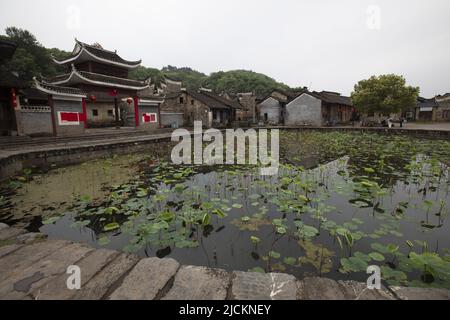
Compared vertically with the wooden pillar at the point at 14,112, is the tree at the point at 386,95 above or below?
above

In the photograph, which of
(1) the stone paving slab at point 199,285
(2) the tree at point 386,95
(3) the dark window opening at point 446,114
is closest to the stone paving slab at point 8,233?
(1) the stone paving slab at point 199,285

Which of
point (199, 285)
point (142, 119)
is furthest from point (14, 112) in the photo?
point (199, 285)

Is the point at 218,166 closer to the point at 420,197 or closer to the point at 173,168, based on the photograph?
the point at 173,168

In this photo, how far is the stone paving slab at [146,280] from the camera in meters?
1.78

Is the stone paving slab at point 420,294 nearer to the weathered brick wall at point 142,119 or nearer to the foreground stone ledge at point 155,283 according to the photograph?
the foreground stone ledge at point 155,283

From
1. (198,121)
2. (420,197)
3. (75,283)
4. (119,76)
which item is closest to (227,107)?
(198,121)

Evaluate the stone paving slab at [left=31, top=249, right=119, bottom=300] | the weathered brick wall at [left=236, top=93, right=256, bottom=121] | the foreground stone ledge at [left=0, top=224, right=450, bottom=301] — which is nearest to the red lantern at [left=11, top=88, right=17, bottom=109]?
the foreground stone ledge at [left=0, top=224, right=450, bottom=301]

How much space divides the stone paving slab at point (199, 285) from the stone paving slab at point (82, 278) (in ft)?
2.55

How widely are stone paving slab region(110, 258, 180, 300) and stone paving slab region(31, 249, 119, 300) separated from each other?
1.13 feet

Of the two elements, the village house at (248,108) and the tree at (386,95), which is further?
the village house at (248,108)

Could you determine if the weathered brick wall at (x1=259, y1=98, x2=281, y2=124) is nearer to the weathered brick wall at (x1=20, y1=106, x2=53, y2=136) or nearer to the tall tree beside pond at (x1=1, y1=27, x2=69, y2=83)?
the weathered brick wall at (x1=20, y1=106, x2=53, y2=136)

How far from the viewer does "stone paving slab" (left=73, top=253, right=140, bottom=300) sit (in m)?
1.80

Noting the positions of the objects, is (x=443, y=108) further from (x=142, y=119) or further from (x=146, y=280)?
(x=146, y=280)

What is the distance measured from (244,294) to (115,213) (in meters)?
3.18
